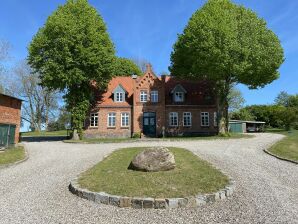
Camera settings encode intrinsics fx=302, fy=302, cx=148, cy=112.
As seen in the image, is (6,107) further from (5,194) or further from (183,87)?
(183,87)

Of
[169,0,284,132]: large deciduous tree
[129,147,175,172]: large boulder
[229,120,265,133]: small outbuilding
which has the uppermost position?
[169,0,284,132]: large deciduous tree

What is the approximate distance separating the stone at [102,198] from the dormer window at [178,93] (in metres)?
32.3

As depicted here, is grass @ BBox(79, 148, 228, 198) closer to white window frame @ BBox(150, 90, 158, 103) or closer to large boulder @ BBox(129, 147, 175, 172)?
large boulder @ BBox(129, 147, 175, 172)

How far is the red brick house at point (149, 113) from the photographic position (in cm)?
3956

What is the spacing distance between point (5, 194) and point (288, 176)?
1081 cm

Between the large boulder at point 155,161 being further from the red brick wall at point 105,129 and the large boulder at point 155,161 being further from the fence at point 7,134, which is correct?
the red brick wall at point 105,129

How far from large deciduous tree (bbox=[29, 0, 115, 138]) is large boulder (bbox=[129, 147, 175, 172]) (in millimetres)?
22746

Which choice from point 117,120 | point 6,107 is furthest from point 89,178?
point 117,120

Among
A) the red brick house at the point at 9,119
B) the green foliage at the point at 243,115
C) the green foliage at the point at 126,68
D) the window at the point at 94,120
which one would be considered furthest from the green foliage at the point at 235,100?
the red brick house at the point at 9,119

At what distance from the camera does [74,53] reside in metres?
34.1

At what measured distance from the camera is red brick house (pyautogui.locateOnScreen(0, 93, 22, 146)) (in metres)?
25.0

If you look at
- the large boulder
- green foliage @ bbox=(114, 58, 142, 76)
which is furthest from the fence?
green foliage @ bbox=(114, 58, 142, 76)

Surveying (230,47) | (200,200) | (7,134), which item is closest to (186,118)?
(230,47)

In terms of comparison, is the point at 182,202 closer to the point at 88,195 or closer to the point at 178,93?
the point at 88,195
